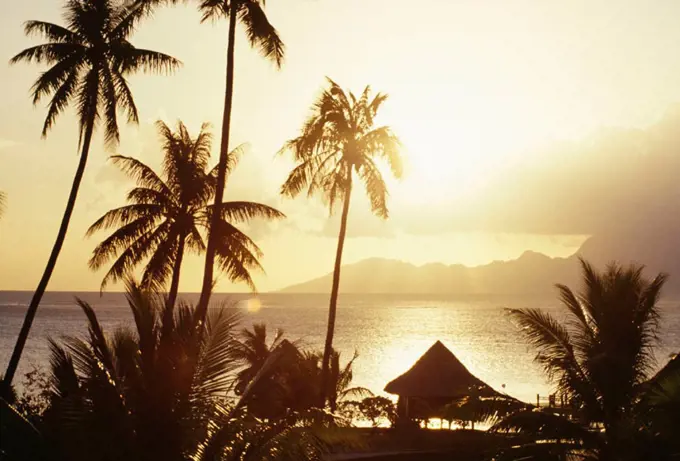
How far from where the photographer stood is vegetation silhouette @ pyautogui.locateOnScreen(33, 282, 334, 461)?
10883mm

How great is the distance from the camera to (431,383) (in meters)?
34.3

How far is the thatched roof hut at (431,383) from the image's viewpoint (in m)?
34.1

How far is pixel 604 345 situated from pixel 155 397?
10.1 meters

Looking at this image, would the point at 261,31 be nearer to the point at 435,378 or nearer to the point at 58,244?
the point at 58,244

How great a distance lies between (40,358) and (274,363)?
4068 inches

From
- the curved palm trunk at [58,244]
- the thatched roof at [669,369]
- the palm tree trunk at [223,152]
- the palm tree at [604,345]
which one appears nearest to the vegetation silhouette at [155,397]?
the palm tree at [604,345]

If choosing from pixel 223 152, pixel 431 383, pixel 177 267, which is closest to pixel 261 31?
pixel 223 152

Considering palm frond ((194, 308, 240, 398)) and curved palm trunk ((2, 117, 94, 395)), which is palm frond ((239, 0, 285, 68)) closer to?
curved palm trunk ((2, 117, 94, 395))

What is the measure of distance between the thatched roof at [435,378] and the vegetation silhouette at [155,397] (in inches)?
893

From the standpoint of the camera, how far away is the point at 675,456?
15211mm

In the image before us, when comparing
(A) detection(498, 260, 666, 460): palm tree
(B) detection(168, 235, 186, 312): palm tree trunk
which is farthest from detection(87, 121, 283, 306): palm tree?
(A) detection(498, 260, 666, 460): palm tree

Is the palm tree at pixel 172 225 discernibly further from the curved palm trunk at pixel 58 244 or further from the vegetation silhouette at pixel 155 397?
the vegetation silhouette at pixel 155 397

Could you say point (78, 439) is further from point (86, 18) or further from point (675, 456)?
point (86, 18)

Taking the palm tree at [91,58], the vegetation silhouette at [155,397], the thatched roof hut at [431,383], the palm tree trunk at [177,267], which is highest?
the palm tree at [91,58]
